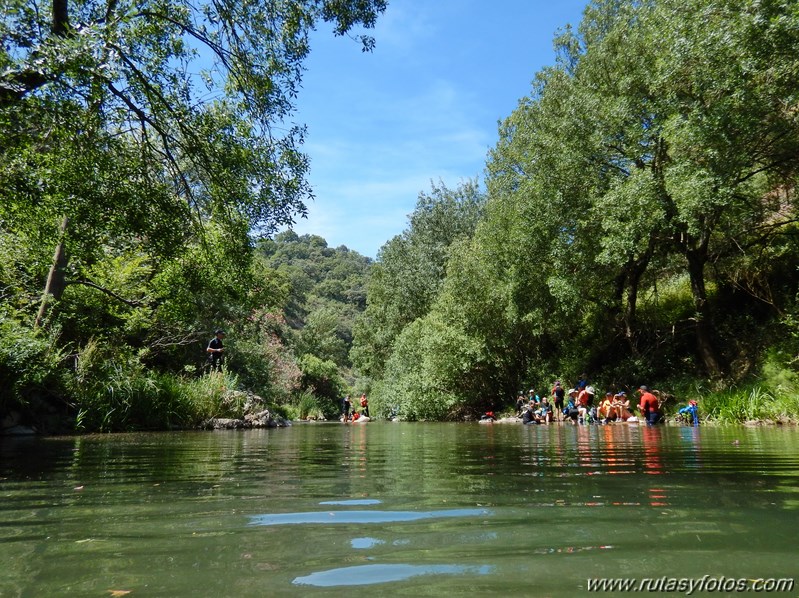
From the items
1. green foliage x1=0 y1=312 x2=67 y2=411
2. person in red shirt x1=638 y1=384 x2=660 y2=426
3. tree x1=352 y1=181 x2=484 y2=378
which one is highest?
tree x1=352 y1=181 x2=484 y2=378

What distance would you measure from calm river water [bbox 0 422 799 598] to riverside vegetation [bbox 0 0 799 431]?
5.57m

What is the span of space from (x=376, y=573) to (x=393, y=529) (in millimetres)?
679

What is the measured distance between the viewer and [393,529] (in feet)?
7.98

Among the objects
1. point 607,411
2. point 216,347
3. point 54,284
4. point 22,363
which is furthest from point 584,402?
point 54,284

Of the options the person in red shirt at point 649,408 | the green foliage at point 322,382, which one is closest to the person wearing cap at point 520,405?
the person in red shirt at point 649,408

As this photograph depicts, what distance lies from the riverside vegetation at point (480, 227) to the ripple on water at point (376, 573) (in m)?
7.14

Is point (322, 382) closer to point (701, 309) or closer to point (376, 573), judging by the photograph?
point (701, 309)

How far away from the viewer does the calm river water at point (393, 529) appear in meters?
1.71

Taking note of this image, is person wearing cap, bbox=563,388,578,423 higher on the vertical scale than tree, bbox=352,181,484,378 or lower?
lower

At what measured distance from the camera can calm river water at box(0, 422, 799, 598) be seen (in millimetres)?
1714

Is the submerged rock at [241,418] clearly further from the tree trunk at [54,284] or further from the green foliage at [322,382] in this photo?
the green foliage at [322,382]

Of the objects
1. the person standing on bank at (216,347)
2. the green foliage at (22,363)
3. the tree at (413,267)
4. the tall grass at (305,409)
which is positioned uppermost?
the tree at (413,267)

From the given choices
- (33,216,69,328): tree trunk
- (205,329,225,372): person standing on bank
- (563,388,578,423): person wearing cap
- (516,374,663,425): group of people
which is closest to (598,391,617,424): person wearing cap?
(516,374,663,425): group of people

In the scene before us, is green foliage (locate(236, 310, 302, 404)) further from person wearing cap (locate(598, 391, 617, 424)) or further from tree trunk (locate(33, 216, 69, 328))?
person wearing cap (locate(598, 391, 617, 424))
